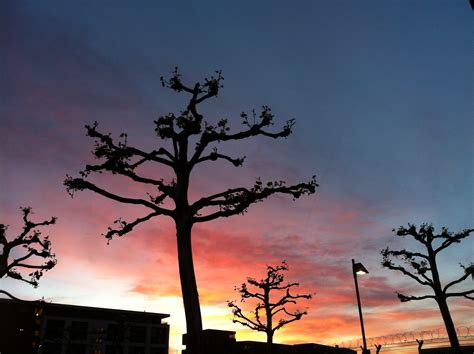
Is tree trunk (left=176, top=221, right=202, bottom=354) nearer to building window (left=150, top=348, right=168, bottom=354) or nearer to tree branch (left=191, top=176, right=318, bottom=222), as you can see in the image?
tree branch (left=191, top=176, right=318, bottom=222)

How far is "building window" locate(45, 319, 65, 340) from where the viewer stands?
82750 millimetres

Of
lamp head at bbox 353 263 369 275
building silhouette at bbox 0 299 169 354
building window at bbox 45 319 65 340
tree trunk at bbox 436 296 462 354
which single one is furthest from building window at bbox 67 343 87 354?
lamp head at bbox 353 263 369 275

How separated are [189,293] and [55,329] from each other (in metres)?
85.0

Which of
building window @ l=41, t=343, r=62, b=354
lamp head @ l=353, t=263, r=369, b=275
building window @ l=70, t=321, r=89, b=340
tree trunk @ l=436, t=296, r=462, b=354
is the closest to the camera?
lamp head @ l=353, t=263, r=369, b=275

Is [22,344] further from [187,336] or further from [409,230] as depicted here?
[187,336]

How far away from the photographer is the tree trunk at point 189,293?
35.3 feet

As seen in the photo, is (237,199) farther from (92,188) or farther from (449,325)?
(449,325)

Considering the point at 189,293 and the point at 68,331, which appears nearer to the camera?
the point at 189,293

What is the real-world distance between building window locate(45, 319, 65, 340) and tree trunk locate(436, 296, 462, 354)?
247 ft

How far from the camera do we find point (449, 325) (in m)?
27.7

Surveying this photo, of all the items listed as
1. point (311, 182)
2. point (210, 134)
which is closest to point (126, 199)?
point (210, 134)

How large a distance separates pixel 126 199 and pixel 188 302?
12.1 feet

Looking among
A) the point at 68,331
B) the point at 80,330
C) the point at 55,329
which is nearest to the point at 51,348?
the point at 55,329

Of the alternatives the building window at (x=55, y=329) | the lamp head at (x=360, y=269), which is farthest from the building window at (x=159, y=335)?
A: the lamp head at (x=360, y=269)
